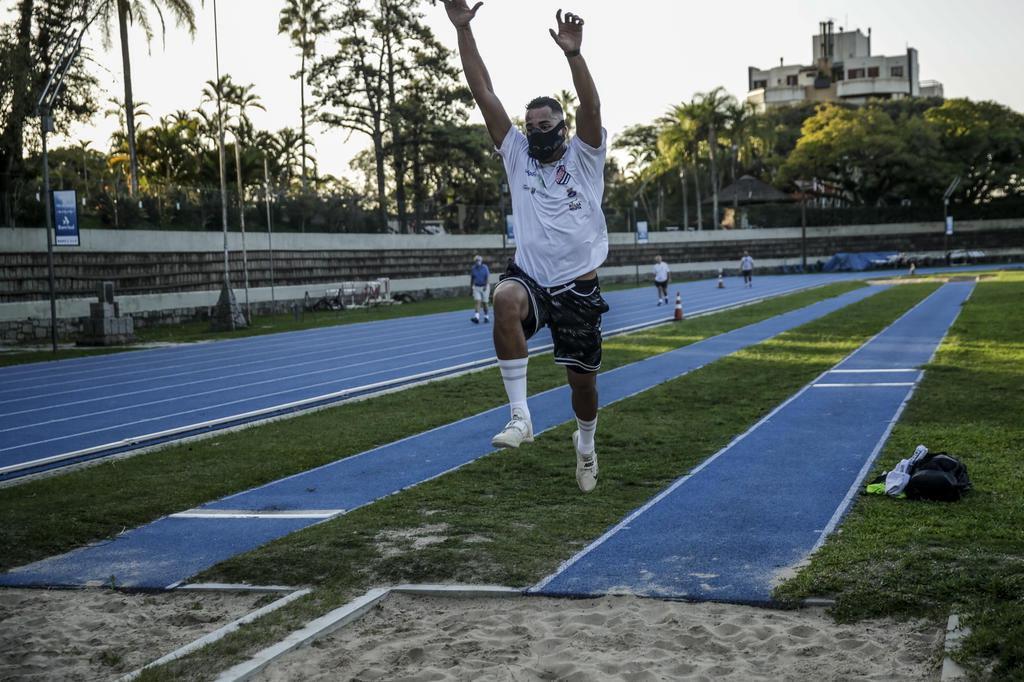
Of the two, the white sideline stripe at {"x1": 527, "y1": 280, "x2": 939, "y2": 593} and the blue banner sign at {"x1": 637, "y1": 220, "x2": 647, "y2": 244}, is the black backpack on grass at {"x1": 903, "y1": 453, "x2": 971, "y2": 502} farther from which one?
the blue banner sign at {"x1": 637, "y1": 220, "x2": 647, "y2": 244}

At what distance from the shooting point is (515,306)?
18.0 feet

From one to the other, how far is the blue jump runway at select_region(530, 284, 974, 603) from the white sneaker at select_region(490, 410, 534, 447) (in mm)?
906

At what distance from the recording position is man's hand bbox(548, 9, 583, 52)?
17.6 ft

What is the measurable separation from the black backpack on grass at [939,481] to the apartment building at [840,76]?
118251 mm

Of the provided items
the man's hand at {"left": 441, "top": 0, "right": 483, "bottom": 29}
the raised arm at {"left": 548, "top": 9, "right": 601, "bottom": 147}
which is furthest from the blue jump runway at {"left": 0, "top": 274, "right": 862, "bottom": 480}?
the raised arm at {"left": 548, "top": 9, "right": 601, "bottom": 147}

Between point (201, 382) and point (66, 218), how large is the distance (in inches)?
381

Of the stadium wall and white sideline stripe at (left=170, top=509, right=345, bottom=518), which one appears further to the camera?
the stadium wall

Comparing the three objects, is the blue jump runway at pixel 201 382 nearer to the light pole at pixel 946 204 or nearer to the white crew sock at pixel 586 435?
the white crew sock at pixel 586 435

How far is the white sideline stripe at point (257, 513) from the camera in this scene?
7.85m

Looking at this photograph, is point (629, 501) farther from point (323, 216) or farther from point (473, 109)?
point (473, 109)

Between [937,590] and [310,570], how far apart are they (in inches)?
139

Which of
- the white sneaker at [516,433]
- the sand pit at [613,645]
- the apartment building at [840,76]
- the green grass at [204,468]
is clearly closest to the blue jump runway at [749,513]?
the sand pit at [613,645]

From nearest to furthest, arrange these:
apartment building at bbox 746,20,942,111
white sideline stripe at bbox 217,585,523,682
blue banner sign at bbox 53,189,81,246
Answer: white sideline stripe at bbox 217,585,523,682 → blue banner sign at bbox 53,189,81,246 → apartment building at bbox 746,20,942,111

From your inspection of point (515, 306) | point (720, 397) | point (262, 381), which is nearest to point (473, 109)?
point (262, 381)
